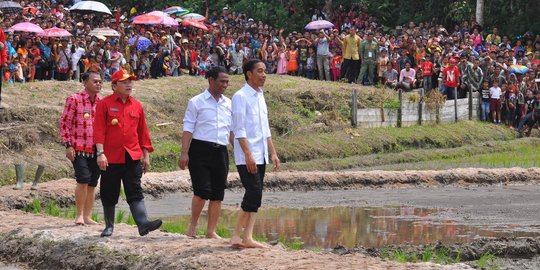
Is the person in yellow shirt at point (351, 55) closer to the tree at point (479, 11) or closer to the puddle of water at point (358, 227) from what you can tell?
the tree at point (479, 11)

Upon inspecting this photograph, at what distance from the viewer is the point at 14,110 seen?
22469 mm

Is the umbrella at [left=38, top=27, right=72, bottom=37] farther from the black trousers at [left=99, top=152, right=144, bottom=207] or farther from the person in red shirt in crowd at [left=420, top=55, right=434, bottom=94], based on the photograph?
the black trousers at [left=99, top=152, right=144, bottom=207]

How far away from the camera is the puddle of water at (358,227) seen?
13.7 m

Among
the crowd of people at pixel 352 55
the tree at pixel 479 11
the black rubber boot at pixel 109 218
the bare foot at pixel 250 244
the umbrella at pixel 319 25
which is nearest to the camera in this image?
the bare foot at pixel 250 244

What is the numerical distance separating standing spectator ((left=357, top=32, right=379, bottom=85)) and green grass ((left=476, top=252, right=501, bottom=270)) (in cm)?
1900


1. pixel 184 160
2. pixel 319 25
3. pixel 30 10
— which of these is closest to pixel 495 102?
pixel 319 25

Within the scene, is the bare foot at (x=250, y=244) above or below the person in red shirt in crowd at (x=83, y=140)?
below

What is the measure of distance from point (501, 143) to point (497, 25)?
Result: 8.73 m

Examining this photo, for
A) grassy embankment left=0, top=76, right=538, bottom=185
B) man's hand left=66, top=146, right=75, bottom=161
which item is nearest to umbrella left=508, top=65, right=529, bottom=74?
grassy embankment left=0, top=76, right=538, bottom=185

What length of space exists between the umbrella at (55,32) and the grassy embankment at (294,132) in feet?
5.52

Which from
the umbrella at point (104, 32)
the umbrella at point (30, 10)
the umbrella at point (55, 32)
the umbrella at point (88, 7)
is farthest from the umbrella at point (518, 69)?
the umbrella at point (30, 10)

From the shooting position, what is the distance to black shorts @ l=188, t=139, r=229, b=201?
11586mm

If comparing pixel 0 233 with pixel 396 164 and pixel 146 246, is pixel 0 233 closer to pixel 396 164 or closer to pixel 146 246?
pixel 146 246

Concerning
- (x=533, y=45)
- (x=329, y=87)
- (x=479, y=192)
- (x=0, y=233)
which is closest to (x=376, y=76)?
(x=329, y=87)
